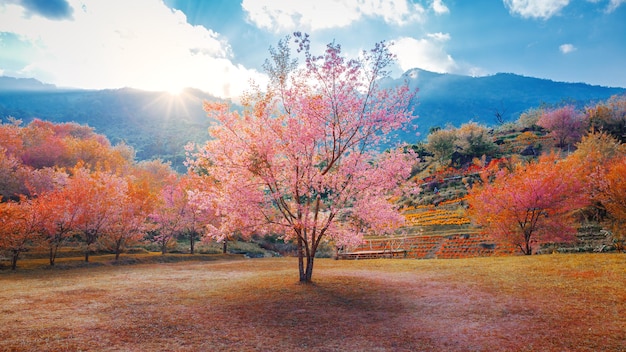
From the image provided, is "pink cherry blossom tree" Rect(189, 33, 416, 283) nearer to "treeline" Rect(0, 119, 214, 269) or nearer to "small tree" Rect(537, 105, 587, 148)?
"treeline" Rect(0, 119, 214, 269)

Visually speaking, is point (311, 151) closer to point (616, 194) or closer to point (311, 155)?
point (311, 155)

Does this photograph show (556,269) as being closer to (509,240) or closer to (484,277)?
(484,277)

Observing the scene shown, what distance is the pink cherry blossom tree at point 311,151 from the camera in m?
15.5

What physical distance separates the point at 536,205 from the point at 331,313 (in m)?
21.8

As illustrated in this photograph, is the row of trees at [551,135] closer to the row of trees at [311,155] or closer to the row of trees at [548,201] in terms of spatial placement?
the row of trees at [548,201]

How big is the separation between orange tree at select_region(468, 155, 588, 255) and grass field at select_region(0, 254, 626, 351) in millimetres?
7754

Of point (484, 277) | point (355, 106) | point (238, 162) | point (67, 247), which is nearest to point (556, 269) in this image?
point (484, 277)

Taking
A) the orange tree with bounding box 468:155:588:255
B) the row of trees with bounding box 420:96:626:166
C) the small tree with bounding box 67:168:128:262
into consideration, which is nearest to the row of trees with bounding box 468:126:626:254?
the orange tree with bounding box 468:155:588:255

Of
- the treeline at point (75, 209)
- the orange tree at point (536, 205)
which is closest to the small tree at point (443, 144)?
the orange tree at point (536, 205)

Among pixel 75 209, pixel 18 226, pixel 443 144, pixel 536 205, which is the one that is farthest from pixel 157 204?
pixel 443 144

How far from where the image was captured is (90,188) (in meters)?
26.1

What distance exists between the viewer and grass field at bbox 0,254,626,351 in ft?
26.8

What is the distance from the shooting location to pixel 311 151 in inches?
623

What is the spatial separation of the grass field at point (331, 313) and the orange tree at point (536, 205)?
7754 mm
